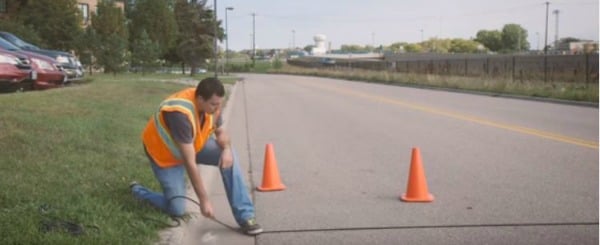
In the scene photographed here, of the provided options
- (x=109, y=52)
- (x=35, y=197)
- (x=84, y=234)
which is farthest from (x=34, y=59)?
(x=109, y=52)

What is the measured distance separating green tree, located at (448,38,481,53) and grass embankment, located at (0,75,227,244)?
159 metres

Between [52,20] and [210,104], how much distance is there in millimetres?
43266

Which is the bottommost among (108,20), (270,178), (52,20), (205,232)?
(205,232)

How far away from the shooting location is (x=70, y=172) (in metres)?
7.51

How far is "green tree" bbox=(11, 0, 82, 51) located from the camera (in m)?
45.3

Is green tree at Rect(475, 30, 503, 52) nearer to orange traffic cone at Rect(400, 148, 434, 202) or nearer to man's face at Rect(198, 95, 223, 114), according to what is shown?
orange traffic cone at Rect(400, 148, 434, 202)

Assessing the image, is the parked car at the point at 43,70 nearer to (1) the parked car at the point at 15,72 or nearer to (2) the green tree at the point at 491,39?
(1) the parked car at the point at 15,72

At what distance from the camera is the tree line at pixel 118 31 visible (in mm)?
36500

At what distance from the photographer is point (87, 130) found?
10617 millimetres

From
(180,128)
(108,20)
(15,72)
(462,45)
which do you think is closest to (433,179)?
(180,128)

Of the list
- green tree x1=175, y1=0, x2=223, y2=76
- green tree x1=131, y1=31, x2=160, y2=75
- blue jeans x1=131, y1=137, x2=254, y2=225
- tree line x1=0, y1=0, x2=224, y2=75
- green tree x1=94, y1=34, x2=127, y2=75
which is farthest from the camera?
green tree x1=175, y1=0, x2=223, y2=76

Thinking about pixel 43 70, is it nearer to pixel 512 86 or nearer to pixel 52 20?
pixel 512 86

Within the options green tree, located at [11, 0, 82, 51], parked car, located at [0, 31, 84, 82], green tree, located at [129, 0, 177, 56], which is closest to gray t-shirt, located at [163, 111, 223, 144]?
parked car, located at [0, 31, 84, 82]

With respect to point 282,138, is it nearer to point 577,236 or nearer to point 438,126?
point 438,126
